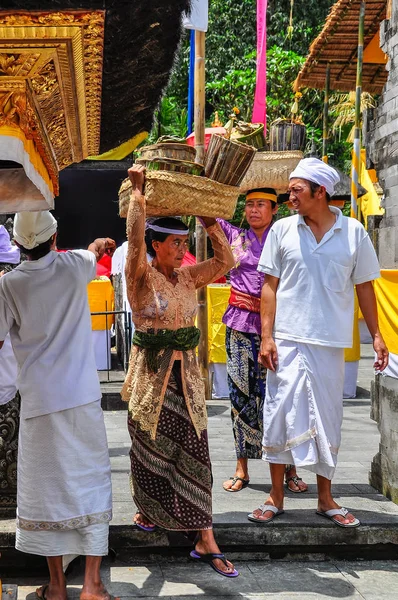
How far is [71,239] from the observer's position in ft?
62.3

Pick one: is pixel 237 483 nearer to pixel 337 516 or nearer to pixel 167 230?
pixel 337 516

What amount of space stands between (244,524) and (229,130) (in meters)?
2.42

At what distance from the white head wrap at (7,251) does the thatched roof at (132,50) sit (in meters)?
0.90

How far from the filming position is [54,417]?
4152mm

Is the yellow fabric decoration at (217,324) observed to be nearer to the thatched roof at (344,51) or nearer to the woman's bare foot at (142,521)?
the thatched roof at (344,51)

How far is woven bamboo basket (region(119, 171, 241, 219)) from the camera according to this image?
14.4 ft

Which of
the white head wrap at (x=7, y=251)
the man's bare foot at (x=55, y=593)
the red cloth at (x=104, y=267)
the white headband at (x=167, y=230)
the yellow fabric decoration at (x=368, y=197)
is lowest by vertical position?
the man's bare foot at (x=55, y=593)

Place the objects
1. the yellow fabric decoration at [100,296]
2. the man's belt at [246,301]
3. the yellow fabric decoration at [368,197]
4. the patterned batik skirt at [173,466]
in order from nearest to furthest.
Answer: the patterned batik skirt at [173,466]
the man's belt at [246,301]
the yellow fabric decoration at [100,296]
the yellow fabric decoration at [368,197]

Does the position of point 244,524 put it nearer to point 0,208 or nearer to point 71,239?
point 0,208

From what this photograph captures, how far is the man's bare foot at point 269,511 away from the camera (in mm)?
5023

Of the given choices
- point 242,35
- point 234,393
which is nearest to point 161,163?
point 234,393

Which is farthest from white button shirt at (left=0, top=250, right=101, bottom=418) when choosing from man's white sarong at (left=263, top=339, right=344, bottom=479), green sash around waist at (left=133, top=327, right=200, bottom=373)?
Result: man's white sarong at (left=263, top=339, right=344, bottom=479)

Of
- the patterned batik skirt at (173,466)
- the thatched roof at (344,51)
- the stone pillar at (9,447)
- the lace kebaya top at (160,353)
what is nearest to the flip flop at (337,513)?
the patterned batik skirt at (173,466)

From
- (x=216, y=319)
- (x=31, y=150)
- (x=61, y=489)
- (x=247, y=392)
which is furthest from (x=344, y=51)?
(x=61, y=489)
